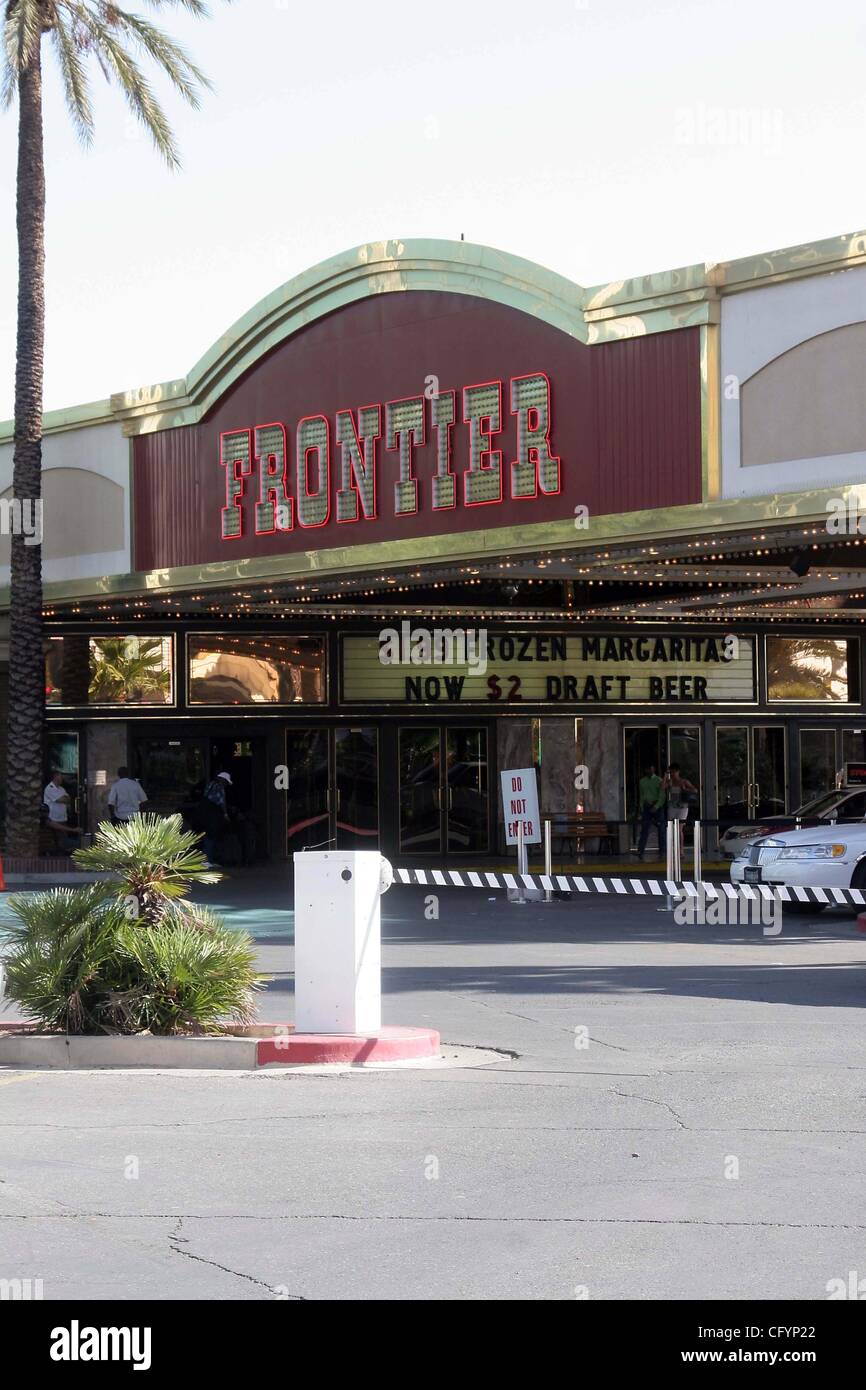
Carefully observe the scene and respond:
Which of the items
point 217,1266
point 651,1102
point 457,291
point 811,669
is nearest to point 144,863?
point 651,1102

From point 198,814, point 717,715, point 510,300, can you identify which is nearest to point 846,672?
point 717,715

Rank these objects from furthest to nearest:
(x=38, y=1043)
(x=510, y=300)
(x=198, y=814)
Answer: (x=198, y=814) → (x=510, y=300) → (x=38, y=1043)

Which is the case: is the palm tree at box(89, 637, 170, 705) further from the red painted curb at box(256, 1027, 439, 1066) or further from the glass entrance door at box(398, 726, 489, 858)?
the red painted curb at box(256, 1027, 439, 1066)

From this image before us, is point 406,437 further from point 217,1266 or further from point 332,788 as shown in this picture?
point 217,1266

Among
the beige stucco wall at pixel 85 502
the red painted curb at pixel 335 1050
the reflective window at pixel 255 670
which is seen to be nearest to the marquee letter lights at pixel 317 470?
the beige stucco wall at pixel 85 502

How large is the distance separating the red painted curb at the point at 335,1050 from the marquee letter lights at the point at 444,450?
1342 cm

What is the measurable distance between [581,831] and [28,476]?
1140cm

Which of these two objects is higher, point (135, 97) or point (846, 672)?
point (135, 97)

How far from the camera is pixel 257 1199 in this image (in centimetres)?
834

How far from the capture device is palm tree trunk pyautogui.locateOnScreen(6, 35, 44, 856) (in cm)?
2972

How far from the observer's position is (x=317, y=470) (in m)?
27.1

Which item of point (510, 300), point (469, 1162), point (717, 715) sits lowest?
point (469, 1162)
